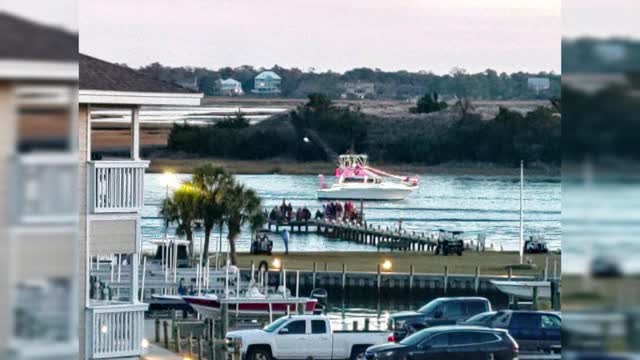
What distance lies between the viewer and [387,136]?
75.1ft

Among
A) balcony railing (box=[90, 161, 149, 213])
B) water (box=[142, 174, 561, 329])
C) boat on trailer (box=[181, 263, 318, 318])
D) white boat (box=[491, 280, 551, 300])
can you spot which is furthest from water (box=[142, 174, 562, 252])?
balcony railing (box=[90, 161, 149, 213])

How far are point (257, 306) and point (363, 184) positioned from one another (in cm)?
1068

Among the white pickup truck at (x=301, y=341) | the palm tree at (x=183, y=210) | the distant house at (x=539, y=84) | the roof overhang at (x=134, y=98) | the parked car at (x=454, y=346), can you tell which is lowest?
the white pickup truck at (x=301, y=341)

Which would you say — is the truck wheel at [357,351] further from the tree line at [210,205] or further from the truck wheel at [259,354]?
the tree line at [210,205]

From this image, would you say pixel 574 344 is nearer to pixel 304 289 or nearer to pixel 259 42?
pixel 304 289

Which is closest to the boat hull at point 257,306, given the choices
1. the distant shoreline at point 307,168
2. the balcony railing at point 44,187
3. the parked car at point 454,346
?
the distant shoreline at point 307,168

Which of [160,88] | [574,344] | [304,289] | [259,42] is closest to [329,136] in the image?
[259,42]

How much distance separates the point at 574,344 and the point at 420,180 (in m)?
22.2

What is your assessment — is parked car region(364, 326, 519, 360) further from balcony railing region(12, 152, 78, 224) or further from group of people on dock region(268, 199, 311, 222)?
group of people on dock region(268, 199, 311, 222)

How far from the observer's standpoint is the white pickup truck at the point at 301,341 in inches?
402

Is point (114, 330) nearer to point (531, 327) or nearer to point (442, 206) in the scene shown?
point (531, 327)

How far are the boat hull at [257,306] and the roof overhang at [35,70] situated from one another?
476 inches

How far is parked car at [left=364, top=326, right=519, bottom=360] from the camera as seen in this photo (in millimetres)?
8711

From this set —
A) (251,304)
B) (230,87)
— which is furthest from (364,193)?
(251,304)
